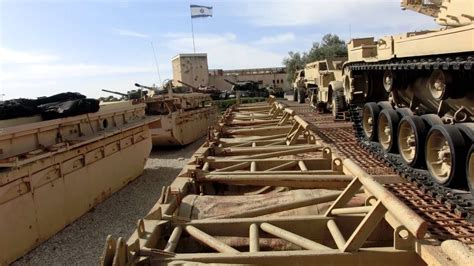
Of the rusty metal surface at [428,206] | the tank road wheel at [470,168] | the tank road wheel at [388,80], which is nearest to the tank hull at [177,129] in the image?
the rusty metal surface at [428,206]

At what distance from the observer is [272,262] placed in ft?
9.80

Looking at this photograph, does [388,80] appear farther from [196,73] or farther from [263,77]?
[263,77]

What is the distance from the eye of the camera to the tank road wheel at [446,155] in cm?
420

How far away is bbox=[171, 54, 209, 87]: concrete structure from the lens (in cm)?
4697

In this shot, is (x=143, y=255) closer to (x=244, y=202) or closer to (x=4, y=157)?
(x=244, y=202)

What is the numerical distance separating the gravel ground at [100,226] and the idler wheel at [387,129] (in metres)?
4.40

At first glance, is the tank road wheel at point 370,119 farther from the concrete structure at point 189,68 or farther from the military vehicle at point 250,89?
the concrete structure at point 189,68

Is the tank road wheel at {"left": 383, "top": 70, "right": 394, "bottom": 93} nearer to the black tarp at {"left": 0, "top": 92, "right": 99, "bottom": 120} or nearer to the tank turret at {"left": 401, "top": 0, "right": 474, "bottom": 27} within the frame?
the tank turret at {"left": 401, "top": 0, "right": 474, "bottom": 27}

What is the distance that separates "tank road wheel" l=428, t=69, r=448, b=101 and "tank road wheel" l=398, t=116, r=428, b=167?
0.35m

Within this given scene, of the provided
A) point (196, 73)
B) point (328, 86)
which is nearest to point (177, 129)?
point (328, 86)

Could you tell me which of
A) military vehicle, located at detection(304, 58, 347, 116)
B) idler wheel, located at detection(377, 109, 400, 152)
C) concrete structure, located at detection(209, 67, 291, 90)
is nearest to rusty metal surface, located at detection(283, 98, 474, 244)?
idler wheel, located at detection(377, 109, 400, 152)

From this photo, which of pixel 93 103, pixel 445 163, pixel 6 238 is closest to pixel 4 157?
pixel 6 238

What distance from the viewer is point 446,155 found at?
462 centimetres

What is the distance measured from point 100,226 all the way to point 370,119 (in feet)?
16.7
